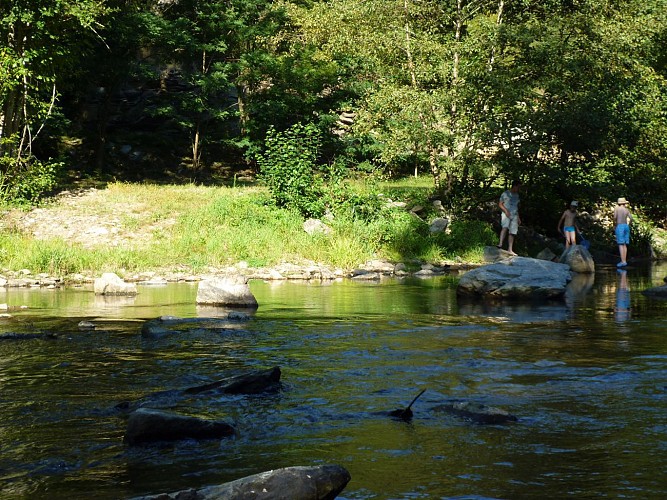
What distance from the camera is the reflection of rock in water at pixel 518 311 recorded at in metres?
12.1

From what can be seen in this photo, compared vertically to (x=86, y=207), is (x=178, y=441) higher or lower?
lower

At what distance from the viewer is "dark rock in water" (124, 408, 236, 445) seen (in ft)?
18.6

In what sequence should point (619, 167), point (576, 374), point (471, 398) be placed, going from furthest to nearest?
1. point (619, 167)
2. point (576, 374)
3. point (471, 398)

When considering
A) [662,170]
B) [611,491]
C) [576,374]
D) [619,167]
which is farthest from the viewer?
[662,170]

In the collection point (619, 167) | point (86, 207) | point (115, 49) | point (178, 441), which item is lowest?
point (178, 441)

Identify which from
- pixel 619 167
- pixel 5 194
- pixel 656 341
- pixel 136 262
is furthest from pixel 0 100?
pixel 656 341

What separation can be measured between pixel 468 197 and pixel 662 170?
685 centimetres

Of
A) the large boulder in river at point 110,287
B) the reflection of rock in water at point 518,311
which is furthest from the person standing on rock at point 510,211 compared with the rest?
the large boulder in river at point 110,287

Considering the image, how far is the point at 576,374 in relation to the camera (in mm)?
7867

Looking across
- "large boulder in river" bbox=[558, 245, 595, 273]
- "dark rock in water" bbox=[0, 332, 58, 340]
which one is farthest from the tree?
"dark rock in water" bbox=[0, 332, 58, 340]

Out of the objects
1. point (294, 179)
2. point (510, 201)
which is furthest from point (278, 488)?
point (294, 179)

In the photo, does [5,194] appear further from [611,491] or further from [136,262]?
[611,491]

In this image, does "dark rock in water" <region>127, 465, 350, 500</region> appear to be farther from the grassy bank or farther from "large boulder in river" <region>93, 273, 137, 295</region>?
the grassy bank

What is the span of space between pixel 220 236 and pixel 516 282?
29.4ft
